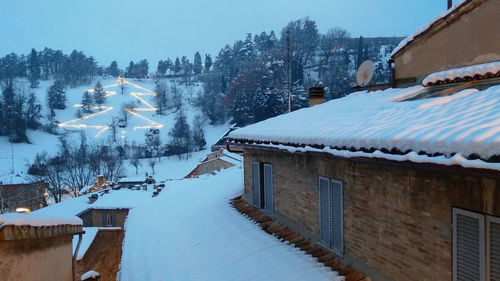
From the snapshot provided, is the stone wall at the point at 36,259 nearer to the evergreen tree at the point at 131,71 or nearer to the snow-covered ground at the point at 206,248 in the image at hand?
the snow-covered ground at the point at 206,248

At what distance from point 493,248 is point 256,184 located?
612 centimetres

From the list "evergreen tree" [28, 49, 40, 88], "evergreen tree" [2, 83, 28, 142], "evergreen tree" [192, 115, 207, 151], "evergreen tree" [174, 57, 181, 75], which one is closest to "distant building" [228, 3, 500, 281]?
"evergreen tree" [192, 115, 207, 151]

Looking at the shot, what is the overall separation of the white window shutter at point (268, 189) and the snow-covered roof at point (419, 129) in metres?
1.74

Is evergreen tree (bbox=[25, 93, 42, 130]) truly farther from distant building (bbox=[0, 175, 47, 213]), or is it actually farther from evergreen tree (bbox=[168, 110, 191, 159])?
distant building (bbox=[0, 175, 47, 213])

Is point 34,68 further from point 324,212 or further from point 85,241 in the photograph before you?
point 324,212

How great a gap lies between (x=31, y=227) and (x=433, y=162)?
4.90 metres

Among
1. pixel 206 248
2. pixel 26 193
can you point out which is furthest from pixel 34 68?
pixel 206 248

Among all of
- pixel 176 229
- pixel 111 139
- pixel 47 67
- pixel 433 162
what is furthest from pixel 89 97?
pixel 433 162

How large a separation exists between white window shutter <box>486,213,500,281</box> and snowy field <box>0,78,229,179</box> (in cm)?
5298

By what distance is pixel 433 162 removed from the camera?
10.4 feet

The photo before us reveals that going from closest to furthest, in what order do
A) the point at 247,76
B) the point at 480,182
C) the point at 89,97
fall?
the point at 480,182 → the point at 247,76 → the point at 89,97

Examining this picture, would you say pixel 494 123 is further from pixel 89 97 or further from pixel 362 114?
pixel 89 97

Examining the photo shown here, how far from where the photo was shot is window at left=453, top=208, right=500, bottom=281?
3.38 meters

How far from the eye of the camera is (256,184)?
9.13 metres
